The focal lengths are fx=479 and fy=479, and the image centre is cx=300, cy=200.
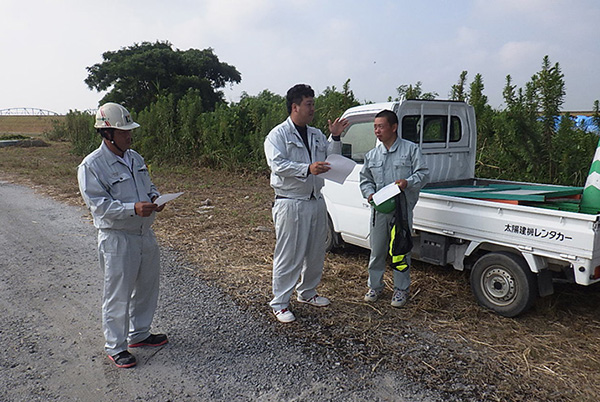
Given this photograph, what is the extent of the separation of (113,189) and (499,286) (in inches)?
134

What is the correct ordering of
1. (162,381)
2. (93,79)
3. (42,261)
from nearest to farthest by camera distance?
(162,381)
(42,261)
(93,79)

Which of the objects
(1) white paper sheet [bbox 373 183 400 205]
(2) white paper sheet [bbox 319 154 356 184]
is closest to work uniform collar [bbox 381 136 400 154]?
(1) white paper sheet [bbox 373 183 400 205]

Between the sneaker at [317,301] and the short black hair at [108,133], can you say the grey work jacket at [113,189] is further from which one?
the sneaker at [317,301]

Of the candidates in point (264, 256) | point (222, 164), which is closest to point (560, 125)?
point (264, 256)

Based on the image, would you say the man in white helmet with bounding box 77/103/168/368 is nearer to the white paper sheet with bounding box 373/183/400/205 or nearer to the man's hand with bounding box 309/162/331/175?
the man's hand with bounding box 309/162/331/175

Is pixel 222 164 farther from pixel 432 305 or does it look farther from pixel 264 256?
pixel 432 305

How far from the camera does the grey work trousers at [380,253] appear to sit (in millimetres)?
4453

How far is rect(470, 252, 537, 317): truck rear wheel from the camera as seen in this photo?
413 cm

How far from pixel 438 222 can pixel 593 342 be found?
161cm

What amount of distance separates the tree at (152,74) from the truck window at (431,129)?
65.7 ft

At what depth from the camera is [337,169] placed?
389cm

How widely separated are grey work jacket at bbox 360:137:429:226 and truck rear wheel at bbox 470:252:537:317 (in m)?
0.83

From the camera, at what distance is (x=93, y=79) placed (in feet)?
89.9

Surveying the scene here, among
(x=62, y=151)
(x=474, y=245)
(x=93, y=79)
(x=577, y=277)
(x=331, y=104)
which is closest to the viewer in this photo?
(x=577, y=277)
